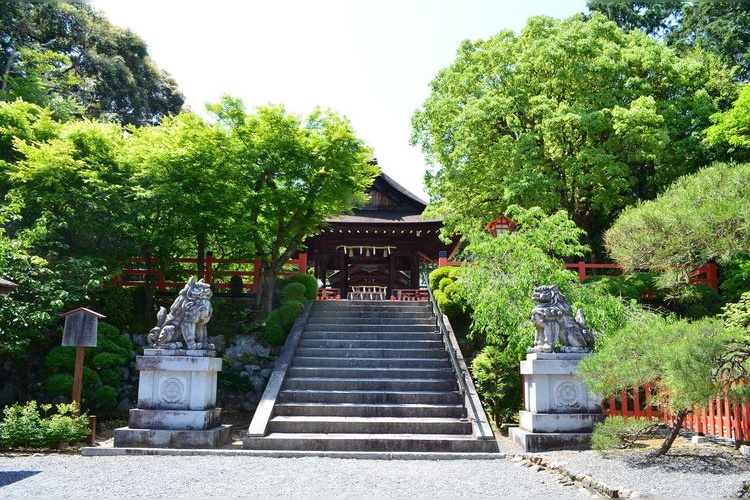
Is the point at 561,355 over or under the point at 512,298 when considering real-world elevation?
under

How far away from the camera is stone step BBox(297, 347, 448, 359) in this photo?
11.6 metres

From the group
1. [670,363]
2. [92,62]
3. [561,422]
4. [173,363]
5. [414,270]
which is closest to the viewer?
[670,363]

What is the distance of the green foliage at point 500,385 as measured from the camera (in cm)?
1005

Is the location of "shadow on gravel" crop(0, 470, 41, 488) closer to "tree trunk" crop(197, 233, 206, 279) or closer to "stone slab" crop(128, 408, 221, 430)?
"stone slab" crop(128, 408, 221, 430)

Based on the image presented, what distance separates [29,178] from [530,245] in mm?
10524

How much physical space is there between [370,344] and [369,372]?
1429mm

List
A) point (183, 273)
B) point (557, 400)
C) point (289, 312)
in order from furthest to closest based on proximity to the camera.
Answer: point (183, 273) → point (289, 312) → point (557, 400)

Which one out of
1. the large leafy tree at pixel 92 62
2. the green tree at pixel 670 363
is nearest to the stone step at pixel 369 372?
the green tree at pixel 670 363

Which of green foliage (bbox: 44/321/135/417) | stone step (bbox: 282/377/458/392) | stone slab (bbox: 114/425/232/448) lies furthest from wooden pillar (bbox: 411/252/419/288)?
stone slab (bbox: 114/425/232/448)

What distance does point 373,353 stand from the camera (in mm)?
11656

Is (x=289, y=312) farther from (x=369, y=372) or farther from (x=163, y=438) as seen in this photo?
(x=163, y=438)

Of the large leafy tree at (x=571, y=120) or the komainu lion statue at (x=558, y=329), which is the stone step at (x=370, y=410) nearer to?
the komainu lion statue at (x=558, y=329)

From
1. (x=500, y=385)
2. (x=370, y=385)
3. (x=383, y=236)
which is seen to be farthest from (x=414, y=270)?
(x=500, y=385)

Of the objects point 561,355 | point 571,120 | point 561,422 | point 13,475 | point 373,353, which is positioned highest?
point 571,120
